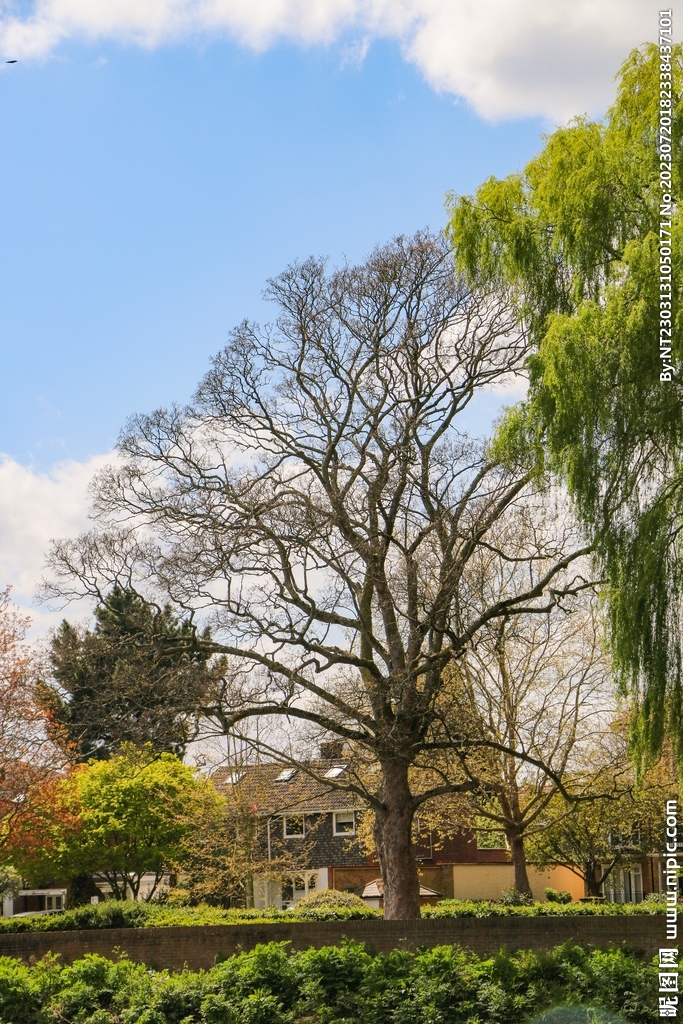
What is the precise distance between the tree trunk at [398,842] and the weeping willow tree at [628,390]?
7883 millimetres

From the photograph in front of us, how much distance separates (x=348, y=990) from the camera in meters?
11.3

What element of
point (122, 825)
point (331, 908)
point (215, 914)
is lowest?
point (331, 908)

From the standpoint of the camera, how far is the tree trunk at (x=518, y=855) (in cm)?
2814

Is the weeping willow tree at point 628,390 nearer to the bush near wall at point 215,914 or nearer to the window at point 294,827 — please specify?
the bush near wall at point 215,914

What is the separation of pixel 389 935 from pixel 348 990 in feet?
15.4

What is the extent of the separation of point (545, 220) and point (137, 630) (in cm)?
1141

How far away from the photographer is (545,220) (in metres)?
14.0

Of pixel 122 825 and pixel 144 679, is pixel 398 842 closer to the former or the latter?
pixel 144 679

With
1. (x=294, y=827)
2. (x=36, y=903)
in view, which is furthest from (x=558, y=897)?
(x=36, y=903)

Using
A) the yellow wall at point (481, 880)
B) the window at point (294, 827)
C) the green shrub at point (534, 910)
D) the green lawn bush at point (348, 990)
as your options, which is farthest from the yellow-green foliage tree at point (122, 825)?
the green lawn bush at point (348, 990)

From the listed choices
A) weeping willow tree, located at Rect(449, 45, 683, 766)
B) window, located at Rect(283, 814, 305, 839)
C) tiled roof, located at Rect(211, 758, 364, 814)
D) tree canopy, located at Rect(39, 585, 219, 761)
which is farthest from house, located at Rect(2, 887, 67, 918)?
weeping willow tree, located at Rect(449, 45, 683, 766)

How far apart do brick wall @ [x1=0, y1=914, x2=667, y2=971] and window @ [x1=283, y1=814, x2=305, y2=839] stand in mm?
20522

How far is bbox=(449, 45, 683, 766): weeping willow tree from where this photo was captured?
12.1 meters

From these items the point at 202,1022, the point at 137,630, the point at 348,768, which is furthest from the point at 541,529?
the point at 202,1022
